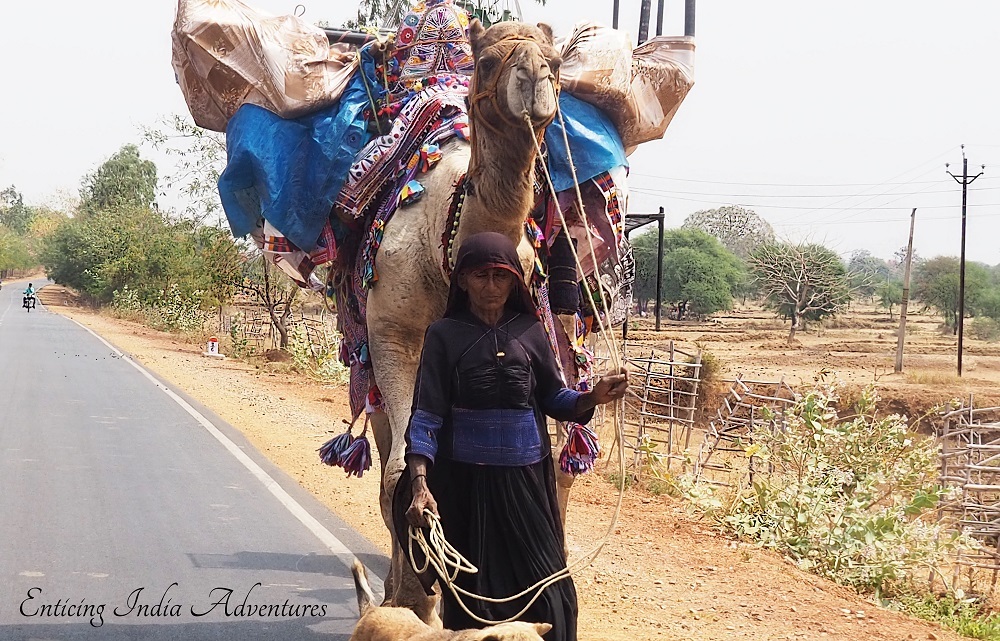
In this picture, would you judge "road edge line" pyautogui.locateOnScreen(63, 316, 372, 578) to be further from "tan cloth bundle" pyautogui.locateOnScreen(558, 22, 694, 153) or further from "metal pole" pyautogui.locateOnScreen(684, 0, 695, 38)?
"metal pole" pyautogui.locateOnScreen(684, 0, 695, 38)

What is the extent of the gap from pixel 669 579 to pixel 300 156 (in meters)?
3.73

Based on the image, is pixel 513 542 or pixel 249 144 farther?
pixel 249 144

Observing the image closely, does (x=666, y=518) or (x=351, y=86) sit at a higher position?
(x=351, y=86)

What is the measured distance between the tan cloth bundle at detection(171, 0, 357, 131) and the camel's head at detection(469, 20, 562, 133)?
1.95m

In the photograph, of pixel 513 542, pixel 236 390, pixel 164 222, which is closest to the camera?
pixel 513 542

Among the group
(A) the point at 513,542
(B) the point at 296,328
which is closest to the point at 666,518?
(A) the point at 513,542

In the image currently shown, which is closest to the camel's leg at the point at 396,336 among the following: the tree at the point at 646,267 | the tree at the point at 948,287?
the tree at the point at 646,267

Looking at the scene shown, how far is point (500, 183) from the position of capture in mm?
4527

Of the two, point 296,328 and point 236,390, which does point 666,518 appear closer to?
point 236,390

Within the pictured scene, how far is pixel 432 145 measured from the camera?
548cm

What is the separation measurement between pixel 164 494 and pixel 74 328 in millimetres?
30142

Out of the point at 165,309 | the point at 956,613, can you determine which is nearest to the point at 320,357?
the point at 956,613

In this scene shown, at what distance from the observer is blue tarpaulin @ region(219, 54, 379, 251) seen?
6.01m

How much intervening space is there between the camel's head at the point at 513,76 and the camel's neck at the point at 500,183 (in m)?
0.07
